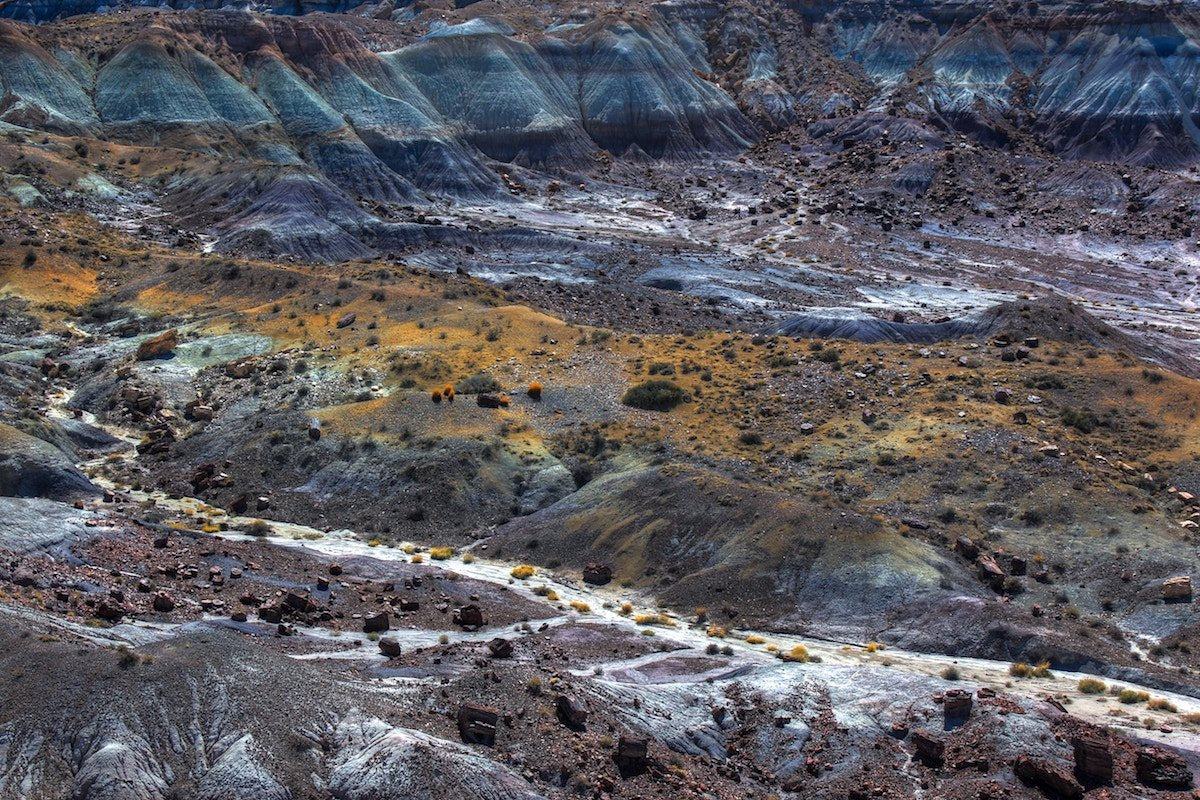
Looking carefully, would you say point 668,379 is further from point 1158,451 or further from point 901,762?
point 901,762

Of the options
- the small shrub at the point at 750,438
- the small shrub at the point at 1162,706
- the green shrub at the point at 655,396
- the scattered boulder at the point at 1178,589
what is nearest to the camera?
the small shrub at the point at 1162,706

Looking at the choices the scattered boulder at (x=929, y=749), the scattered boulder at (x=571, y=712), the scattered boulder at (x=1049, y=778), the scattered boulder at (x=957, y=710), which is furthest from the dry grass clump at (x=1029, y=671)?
the scattered boulder at (x=571, y=712)

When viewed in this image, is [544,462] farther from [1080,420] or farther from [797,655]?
[1080,420]

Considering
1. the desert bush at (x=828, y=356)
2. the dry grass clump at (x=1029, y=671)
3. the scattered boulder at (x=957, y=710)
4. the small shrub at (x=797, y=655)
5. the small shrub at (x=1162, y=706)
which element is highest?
the scattered boulder at (x=957, y=710)

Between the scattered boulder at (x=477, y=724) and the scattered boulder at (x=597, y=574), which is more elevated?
the scattered boulder at (x=477, y=724)

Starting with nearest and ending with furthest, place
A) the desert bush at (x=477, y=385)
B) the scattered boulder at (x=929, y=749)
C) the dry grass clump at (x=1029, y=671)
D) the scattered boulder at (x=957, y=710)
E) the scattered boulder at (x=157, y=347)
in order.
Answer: the scattered boulder at (x=929, y=749) < the scattered boulder at (x=957, y=710) < the dry grass clump at (x=1029, y=671) < the desert bush at (x=477, y=385) < the scattered boulder at (x=157, y=347)

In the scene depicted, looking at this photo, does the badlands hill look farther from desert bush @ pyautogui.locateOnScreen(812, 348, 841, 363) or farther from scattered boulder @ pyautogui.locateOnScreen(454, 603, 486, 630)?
desert bush @ pyautogui.locateOnScreen(812, 348, 841, 363)

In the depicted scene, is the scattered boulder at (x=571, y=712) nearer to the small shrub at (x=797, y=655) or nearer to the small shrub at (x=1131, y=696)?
the small shrub at (x=797, y=655)

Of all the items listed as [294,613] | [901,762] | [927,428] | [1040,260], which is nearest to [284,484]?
[294,613]
